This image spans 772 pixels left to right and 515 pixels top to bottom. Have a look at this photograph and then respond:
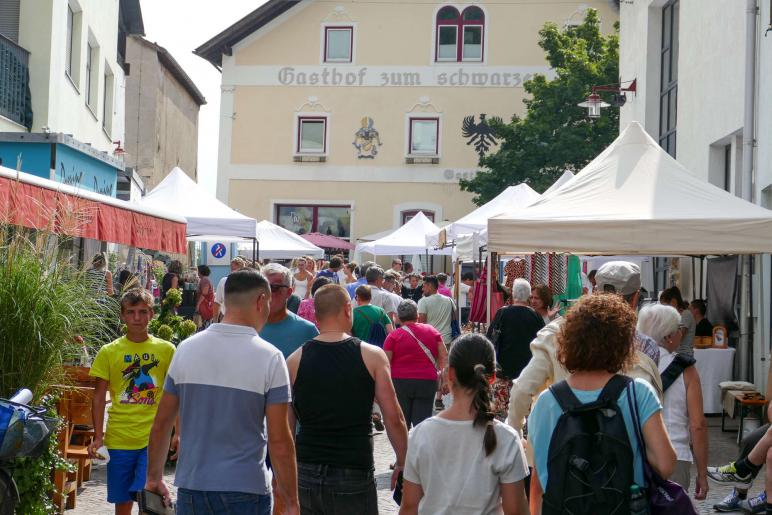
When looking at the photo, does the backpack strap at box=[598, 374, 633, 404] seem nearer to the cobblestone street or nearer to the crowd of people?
Answer: the crowd of people

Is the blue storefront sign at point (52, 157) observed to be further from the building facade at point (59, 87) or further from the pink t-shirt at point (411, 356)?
the pink t-shirt at point (411, 356)

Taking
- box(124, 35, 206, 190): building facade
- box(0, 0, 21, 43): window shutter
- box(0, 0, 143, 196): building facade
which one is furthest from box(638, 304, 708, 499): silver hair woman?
box(124, 35, 206, 190): building facade

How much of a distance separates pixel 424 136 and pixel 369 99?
2084 mm

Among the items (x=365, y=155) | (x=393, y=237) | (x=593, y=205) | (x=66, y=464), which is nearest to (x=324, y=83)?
(x=365, y=155)

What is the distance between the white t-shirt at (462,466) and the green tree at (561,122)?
87.7ft

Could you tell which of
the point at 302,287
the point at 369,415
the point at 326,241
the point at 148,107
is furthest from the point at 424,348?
the point at 148,107

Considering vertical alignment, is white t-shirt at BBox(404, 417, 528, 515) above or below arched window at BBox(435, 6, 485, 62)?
below

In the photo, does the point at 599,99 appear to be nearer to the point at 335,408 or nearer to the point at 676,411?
the point at 676,411

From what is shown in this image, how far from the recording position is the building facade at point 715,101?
1411 centimetres

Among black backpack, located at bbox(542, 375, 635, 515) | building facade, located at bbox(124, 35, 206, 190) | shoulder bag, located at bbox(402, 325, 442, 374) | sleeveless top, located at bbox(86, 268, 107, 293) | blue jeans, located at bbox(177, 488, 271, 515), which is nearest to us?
black backpack, located at bbox(542, 375, 635, 515)

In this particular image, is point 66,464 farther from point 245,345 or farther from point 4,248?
point 245,345

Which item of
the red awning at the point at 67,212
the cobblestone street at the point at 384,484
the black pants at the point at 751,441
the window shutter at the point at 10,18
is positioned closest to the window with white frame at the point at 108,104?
the window shutter at the point at 10,18

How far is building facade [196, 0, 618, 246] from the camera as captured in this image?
37188 millimetres

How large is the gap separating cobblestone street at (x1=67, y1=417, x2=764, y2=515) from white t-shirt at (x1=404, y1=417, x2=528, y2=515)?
14.7 ft
